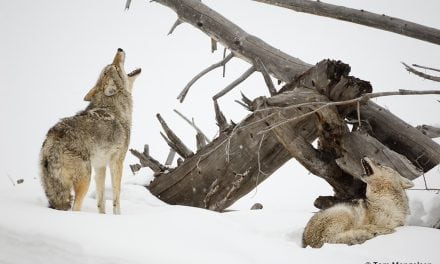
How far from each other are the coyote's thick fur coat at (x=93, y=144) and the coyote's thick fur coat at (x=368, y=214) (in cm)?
209

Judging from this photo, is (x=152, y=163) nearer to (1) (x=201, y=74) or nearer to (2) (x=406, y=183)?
(1) (x=201, y=74)

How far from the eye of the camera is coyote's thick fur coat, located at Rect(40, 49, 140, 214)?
4.51 metres

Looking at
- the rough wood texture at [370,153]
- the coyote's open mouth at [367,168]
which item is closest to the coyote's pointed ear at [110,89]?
the rough wood texture at [370,153]

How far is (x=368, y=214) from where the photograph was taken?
4934 mm

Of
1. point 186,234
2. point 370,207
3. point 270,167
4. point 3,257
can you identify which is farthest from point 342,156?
point 3,257

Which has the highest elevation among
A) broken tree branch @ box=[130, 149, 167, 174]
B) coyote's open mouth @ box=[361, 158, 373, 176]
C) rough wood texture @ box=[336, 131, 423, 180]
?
broken tree branch @ box=[130, 149, 167, 174]

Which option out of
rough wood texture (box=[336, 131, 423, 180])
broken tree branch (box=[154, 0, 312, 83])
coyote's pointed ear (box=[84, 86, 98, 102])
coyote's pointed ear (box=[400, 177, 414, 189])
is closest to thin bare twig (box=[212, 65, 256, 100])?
broken tree branch (box=[154, 0, 312, 83])

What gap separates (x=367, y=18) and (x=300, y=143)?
166 centimetres

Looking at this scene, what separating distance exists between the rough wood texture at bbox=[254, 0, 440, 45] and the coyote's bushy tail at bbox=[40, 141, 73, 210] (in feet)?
10.2

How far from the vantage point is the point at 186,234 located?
3.62 meters

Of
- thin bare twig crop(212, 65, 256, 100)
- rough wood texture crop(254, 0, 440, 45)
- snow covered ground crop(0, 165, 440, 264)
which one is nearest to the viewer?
snow covered ground crop(0, 165, 440, 264)

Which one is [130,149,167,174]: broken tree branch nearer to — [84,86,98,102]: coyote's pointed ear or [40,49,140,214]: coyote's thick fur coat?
[40,49,140,214]: coyote's thick fur coat

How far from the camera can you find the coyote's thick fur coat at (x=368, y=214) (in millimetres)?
4414

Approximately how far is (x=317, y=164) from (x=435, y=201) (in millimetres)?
1258
